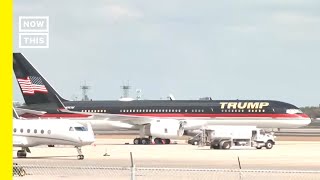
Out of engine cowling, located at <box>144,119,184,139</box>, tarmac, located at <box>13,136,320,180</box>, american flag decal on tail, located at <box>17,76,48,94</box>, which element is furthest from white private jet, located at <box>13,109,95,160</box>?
american flag decal on tail, located at <box>17,76,48,94</box>

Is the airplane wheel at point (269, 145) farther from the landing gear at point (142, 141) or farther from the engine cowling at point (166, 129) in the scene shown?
the landing gear at point (142, 141)

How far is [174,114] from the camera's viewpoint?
232 ft

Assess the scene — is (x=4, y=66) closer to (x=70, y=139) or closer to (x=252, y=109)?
(x=70, y=139)

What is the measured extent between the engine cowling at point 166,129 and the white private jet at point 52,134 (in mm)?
25846

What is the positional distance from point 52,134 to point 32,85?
37755mm

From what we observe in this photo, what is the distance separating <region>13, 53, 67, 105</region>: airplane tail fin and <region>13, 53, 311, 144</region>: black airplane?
1.39 m

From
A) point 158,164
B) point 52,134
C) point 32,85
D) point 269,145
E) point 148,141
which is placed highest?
point 32,85

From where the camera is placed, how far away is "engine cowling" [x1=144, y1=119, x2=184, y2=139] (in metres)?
66.9

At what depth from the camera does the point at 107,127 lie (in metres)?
72.1

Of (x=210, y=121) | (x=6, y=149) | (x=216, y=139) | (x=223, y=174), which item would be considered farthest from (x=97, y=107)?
(x=6, y=149)

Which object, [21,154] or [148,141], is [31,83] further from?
[21,154]

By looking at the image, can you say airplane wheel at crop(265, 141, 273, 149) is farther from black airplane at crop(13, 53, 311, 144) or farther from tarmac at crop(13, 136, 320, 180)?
black airplane at crop(13, 53, 311, 144)

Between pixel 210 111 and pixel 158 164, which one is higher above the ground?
pixel 210 111

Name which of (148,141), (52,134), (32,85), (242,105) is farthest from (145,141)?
(52,134)
